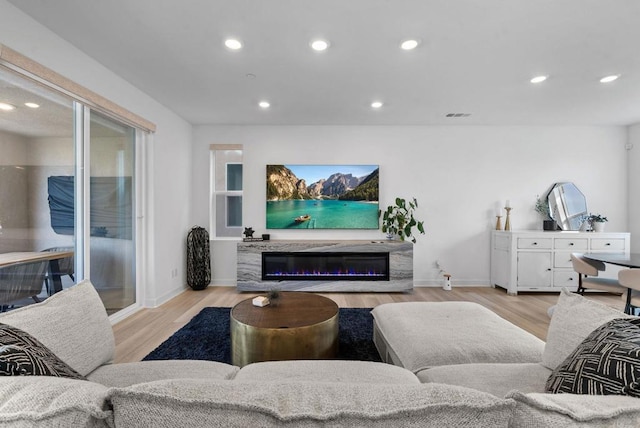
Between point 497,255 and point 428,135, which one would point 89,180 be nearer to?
point 428,135

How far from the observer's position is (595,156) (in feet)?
Answer: 15.1

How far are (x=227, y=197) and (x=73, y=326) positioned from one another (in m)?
3.64

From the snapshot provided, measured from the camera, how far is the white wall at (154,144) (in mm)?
2086

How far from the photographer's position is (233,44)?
7.75 ft

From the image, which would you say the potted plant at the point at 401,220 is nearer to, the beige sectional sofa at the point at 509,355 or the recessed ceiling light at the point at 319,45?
the beige sectional sofa at the point at 509,355

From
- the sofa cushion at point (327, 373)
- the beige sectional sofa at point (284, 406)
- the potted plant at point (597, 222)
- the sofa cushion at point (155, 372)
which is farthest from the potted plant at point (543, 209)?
the sofa cushion at point (155, 372)

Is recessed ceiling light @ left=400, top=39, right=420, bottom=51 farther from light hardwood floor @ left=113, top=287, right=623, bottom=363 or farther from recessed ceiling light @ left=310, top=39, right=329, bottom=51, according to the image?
light hardwood floor @ left=113, top=287, right=623, bottom=363

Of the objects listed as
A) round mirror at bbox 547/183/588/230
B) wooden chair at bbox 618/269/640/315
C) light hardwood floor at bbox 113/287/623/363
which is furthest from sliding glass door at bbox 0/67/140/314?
round mirror at bbox 547/183/588/230

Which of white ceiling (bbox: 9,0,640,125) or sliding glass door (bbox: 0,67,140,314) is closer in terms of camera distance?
white ceiling (bbox: 9,0,640,125)

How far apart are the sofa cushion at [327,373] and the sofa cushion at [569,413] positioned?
0.74 m

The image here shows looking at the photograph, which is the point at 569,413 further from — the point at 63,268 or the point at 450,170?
the point at 450,170

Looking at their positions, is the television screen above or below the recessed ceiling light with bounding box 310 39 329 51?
below

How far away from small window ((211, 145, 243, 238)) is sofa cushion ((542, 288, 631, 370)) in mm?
4248

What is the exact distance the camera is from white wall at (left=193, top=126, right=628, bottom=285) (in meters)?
4.62
